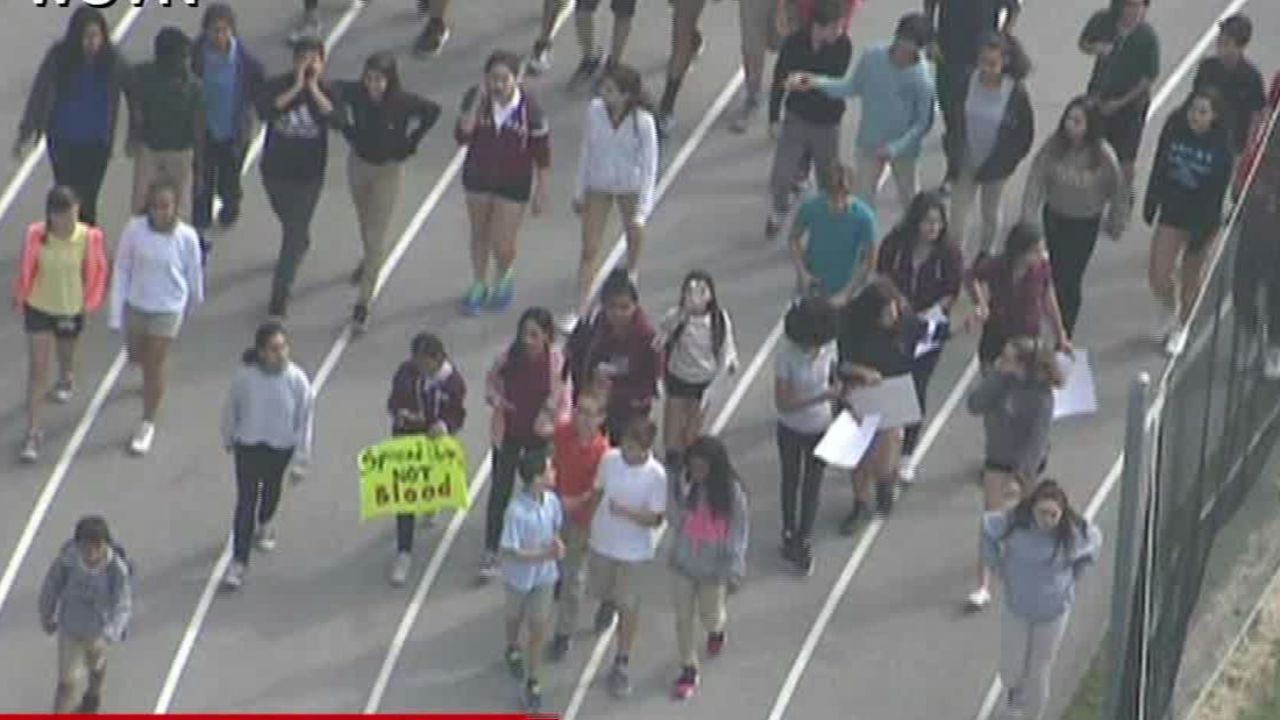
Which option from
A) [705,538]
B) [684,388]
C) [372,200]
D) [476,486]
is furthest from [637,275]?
[705,538]

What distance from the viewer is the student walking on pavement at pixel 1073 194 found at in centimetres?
2419

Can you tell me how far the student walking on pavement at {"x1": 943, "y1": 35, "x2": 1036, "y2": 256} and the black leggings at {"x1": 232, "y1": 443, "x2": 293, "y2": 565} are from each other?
14.0 ft

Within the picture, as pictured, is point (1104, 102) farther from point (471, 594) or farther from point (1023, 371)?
point (471, 594)

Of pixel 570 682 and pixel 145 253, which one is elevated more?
pixel 145 253

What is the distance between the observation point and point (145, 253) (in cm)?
2372

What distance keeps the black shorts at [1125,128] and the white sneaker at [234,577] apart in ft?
18.1

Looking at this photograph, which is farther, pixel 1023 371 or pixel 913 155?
pixel 913 155

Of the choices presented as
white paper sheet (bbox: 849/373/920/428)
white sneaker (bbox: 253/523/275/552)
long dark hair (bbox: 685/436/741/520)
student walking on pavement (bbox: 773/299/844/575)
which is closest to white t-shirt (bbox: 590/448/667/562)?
long dark hair (bbox: 685/436/741/520)

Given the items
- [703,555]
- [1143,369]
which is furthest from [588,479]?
[1143,369]

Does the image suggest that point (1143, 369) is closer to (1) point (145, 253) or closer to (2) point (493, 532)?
(2) point (493, 532)

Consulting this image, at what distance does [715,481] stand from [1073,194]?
3.41 metres

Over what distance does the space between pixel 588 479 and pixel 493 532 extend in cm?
108

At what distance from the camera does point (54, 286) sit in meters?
23.8

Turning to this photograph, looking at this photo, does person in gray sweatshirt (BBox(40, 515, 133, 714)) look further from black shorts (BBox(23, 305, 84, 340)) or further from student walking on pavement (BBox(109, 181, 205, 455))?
black shorts (BBox(23, 305, 84, 340))
